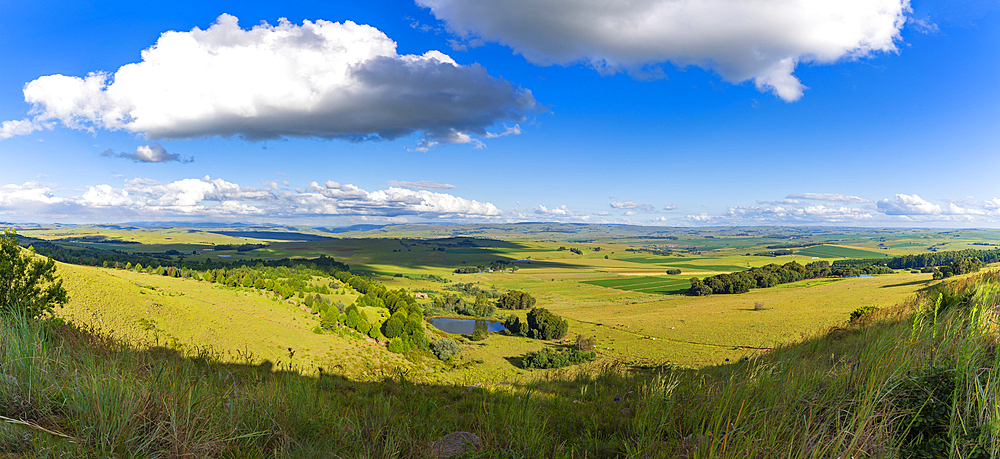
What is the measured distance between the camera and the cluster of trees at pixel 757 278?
89.4m

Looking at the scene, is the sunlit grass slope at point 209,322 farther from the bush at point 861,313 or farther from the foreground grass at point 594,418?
the bush at point 861,313

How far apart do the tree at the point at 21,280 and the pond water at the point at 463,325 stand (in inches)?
2612

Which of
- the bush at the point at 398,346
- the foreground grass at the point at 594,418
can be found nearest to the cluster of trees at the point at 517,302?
the bush at the point at 398,346

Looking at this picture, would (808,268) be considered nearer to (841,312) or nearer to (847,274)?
(847,274)

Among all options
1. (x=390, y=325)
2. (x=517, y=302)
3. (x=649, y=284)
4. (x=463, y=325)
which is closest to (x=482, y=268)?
(x=649, y=284)

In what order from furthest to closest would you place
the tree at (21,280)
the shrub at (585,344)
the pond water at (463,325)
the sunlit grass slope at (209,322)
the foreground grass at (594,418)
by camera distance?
the pond water at (463,325), the shrub at (585,344), the sunlit grass slope at (209,322), the tree at (21,280), the foreground grass at (594,418)

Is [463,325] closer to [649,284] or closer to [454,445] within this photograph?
[649,284]

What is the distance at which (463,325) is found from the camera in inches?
3120

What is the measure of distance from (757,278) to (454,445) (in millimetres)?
108789

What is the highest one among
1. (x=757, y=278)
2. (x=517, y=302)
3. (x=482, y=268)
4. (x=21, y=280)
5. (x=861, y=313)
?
(x=21, y=280)

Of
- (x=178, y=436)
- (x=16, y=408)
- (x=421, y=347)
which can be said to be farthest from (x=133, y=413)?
(x=421, y=347)

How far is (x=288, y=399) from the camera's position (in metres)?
5.63

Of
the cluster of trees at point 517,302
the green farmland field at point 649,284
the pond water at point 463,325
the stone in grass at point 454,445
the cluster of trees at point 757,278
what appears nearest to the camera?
the stone in grass at point 454,445

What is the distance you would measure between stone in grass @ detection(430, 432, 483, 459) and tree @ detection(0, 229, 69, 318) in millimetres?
8402
